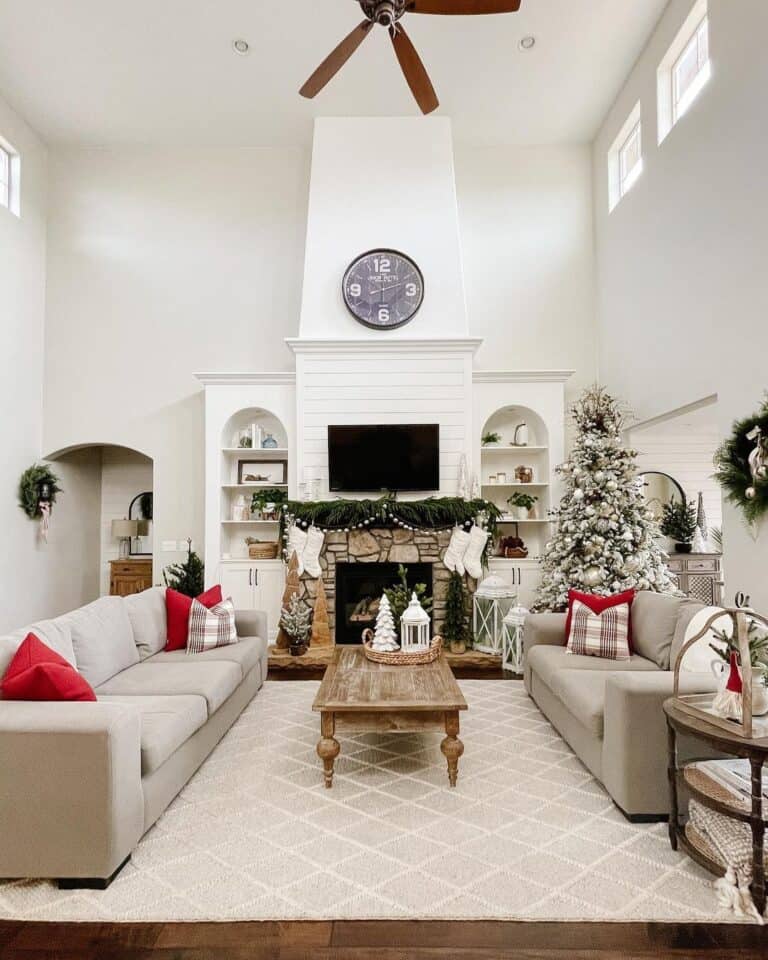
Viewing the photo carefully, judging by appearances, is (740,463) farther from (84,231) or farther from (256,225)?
(84,231)

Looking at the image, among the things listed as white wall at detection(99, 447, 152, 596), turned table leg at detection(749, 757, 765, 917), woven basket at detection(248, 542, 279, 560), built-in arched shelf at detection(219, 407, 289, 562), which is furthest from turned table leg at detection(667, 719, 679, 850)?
white wall at detection(99, 447, 152, 596)

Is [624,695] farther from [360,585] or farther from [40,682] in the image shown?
[360,585]

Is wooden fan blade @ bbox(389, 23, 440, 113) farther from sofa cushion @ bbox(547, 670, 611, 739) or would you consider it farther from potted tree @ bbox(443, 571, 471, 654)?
potted tree @ bbox(443, 571, 471, 654)

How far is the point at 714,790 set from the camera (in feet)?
8.02

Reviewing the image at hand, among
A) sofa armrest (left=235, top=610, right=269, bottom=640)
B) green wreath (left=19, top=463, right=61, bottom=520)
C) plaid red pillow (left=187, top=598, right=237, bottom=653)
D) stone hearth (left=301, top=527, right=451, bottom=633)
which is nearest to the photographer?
plaid red pillow (left=187, top=598, right=237, bottom=653)

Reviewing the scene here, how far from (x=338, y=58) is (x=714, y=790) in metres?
4.49

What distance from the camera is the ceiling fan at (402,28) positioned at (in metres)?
3.58

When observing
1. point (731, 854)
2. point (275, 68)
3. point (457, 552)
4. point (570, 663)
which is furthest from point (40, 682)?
point (275, 68)

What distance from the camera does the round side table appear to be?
7.22 ft

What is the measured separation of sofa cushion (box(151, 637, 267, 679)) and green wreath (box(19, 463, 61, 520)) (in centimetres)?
351

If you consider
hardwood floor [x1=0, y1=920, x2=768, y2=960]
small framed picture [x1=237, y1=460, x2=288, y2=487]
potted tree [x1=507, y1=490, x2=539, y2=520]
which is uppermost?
small framed picture [x1=237, y1=460, x2=288, y2=487]

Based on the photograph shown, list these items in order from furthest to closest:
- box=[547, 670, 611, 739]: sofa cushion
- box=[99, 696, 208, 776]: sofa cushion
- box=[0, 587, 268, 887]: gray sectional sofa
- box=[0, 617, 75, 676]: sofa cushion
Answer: box=[547, 670, 611, 739]: sofa cushion
box=[0, 617, 75, 676]: sofa cushion
box=[99, 696, 208, 776]: sofa cushion
box=[0, 587, 268, 887]: gray sectional sofa

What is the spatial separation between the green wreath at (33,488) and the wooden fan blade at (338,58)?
493 cm

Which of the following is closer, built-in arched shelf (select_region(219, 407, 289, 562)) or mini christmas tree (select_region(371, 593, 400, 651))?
mini christmas tree (select_region(371, 593, 400, 651))
